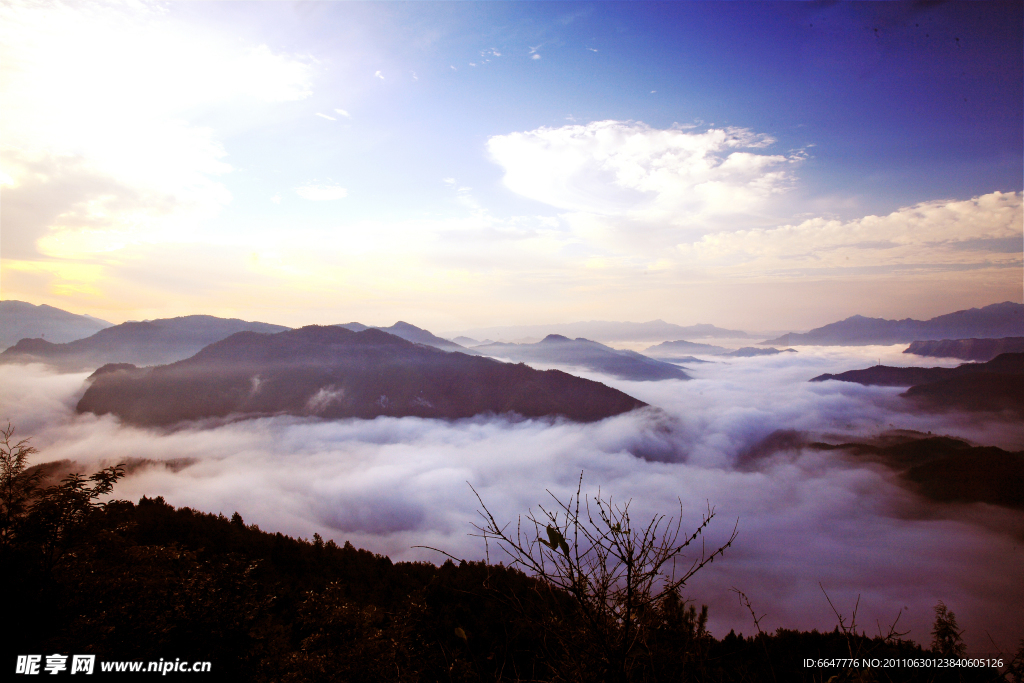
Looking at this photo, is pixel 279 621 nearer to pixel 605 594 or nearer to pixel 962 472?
pixel 605 594

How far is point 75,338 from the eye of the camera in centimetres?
19088

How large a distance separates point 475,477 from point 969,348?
194682 millimetres

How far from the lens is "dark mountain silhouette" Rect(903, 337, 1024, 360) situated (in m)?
140

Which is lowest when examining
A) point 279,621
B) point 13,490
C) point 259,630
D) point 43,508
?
point 279,621

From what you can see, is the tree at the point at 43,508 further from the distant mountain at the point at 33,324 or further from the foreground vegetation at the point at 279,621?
the distant mountain at the point at 33,324

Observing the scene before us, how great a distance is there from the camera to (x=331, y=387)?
568 ft

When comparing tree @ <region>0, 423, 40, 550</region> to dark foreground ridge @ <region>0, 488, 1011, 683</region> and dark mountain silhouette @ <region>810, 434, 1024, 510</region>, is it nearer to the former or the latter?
dark foreground ridge @ <region>0, 488, 1011, 683</region>

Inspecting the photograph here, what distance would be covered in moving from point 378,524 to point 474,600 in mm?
96176

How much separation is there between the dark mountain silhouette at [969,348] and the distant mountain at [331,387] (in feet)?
411

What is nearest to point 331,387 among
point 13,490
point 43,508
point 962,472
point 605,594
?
point 13,490

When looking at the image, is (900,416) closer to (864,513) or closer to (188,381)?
(864,513)
